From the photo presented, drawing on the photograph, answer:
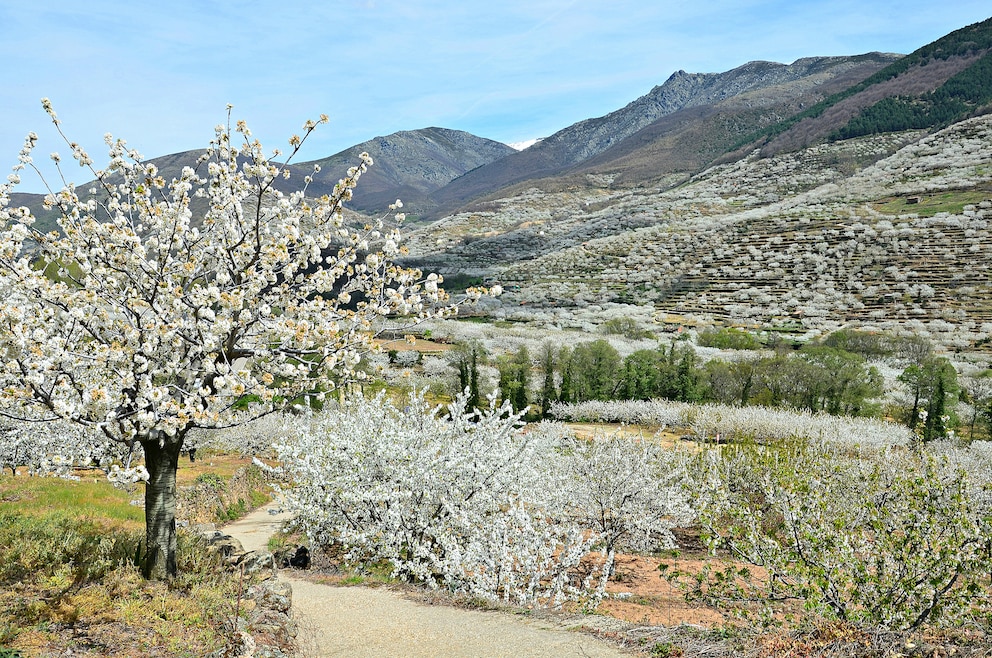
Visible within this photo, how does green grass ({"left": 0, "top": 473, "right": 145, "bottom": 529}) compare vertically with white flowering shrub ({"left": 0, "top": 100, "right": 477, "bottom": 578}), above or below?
below

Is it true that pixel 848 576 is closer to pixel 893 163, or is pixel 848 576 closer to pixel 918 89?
pixel 893 163

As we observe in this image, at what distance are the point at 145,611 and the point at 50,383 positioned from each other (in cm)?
281

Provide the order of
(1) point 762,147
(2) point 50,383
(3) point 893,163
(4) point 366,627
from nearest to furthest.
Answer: (2) point 50,383, (4) point 366,627, (3) point 893,163, (1) point 762,147

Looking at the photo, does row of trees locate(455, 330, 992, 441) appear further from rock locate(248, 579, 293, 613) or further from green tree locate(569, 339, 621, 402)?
rock locate(248, 579, 293, 613)

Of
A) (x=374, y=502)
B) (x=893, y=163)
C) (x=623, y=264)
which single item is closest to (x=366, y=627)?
(x=374, y=502)

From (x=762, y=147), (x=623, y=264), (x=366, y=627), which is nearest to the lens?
(x=366, y=627)

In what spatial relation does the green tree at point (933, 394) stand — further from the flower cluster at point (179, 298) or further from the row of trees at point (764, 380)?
the flower cluster at point (179, 298)

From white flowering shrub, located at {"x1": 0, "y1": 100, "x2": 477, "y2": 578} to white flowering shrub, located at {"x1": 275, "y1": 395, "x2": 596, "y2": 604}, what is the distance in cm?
374

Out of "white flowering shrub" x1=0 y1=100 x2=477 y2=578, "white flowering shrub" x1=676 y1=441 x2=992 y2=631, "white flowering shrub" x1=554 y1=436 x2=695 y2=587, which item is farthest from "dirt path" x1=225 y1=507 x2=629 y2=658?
"white flowering shrub" x1=554 y1=436 x2=695 y2=587

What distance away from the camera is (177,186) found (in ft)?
19.7

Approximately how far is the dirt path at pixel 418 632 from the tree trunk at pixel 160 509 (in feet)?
6.11

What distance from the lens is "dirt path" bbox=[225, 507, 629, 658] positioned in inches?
237

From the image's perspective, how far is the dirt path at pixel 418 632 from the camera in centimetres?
602

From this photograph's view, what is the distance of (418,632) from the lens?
6801mm
